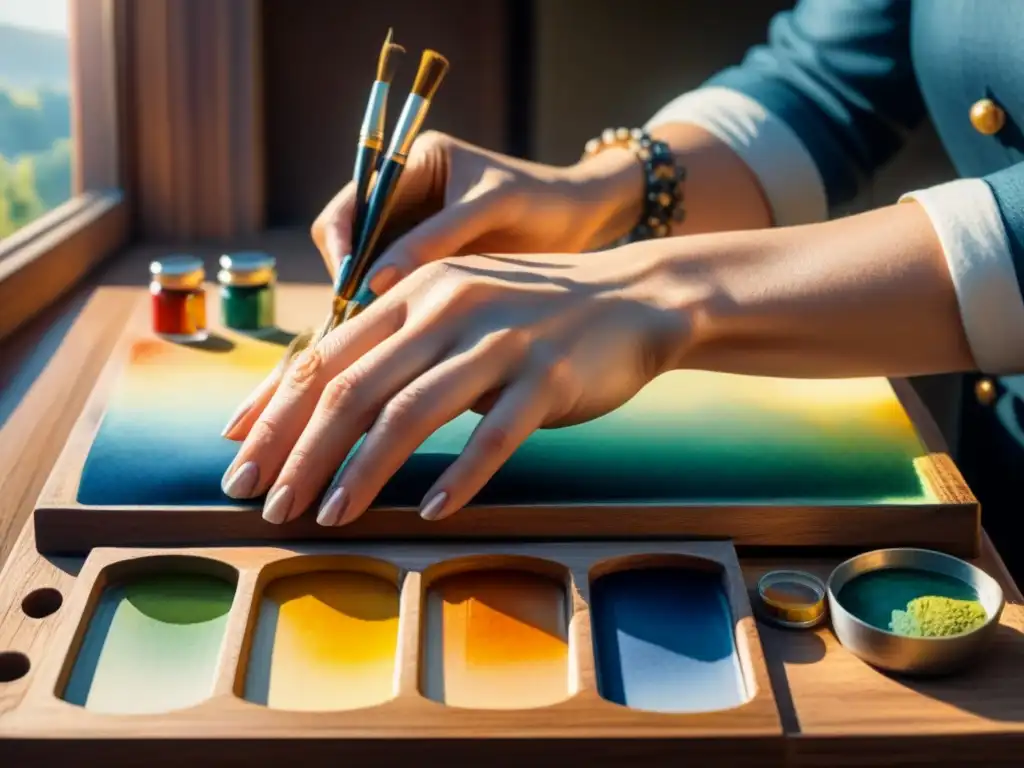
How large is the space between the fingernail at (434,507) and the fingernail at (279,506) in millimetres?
67

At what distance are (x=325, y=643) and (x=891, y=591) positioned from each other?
10.6 inches

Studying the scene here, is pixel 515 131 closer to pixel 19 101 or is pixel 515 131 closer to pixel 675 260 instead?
pixel 19 101

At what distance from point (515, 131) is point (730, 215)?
0.62 metres

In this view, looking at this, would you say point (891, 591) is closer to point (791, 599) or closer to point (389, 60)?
point (791, 599)

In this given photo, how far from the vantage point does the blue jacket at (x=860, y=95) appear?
0.83 meters

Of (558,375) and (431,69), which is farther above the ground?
(431,69)

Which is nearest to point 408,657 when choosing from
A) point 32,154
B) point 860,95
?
point 860,95

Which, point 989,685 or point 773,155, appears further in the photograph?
point 773,155

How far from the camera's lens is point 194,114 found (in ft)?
4.60

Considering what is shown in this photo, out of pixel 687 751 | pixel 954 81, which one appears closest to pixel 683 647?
pixel 687 751

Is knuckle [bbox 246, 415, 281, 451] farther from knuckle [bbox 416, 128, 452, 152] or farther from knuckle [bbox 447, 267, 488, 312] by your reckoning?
knuckle [bbox 416, 128, 452, 152]

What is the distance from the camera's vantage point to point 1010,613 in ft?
A: 1.83

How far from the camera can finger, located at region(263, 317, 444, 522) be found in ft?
1.90

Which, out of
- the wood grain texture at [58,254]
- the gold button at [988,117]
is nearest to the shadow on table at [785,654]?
the gold button at [988,117]
